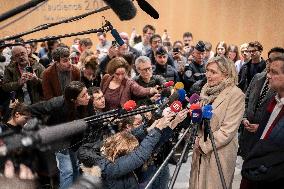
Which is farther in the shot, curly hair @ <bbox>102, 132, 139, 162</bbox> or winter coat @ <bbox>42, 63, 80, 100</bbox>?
winter coat @ <bbox>42, 63, 80, 100</bbox>

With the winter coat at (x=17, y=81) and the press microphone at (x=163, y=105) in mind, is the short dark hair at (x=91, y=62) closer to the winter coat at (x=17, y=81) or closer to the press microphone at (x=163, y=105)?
the winter coat at (x=17, y=81)

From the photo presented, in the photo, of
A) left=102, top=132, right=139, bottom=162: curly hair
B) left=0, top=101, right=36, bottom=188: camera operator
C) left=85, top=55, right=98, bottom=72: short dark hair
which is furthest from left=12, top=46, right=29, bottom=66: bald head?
left=0, top=101, right=36, bottom=188: camera operator

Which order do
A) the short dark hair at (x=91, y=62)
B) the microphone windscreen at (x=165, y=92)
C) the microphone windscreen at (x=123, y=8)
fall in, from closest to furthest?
the microphone windscreen at (x=123, y=8)
the microphone windscreen at (x=165, y=92)
the short dark hair at (x=91, y=62)

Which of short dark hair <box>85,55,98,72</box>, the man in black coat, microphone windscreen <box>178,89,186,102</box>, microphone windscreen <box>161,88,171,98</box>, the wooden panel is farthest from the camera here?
the wooden panel

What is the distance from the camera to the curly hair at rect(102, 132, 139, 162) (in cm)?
269

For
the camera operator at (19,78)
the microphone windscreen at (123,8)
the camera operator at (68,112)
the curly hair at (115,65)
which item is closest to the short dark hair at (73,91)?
the camera operator at (68,112)

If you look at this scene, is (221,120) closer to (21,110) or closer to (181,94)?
(181,94)

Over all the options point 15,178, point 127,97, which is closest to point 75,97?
point 127,97

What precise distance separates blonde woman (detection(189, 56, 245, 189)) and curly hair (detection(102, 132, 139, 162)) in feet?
2.00

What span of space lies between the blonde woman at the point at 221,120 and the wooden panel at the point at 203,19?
614 cm

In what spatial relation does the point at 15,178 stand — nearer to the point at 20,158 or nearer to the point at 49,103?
the point at 20,158

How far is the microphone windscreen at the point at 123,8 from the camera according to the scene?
4.09ft

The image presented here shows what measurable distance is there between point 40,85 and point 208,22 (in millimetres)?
5834

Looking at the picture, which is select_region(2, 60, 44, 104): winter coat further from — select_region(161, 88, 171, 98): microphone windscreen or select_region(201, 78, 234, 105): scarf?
select_region(201, 78, 234, 105): scarf
